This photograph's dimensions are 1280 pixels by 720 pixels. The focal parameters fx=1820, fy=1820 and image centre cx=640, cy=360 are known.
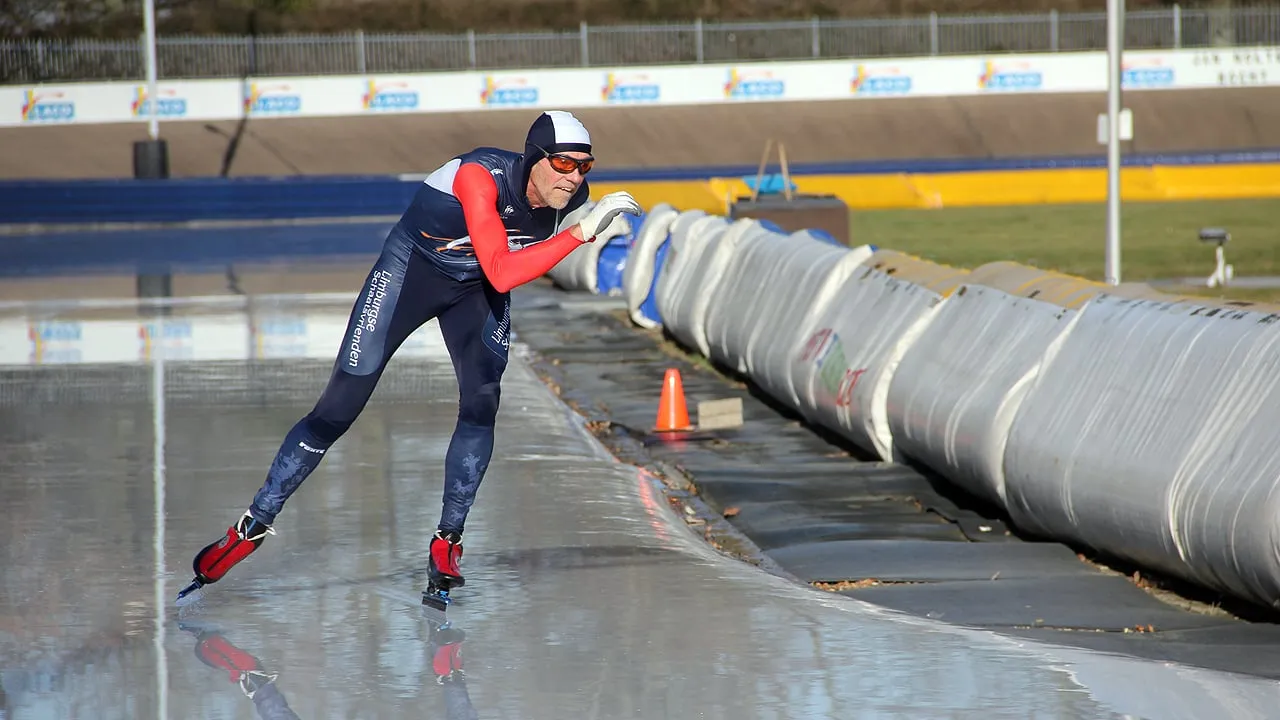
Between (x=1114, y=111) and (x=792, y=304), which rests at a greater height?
(x=1114, y=111)

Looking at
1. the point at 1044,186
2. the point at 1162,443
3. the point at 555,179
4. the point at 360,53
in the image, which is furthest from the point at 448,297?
the point at 360,53

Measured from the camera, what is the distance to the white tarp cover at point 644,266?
57.4 ft

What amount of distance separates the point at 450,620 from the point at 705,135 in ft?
161

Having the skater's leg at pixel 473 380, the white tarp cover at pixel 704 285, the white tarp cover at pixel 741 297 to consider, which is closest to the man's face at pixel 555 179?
the skater's leg at pixel 473 380

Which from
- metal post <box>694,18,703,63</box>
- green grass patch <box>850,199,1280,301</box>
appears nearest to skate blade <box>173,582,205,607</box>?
green grass patch <box>850,199,1280,301</box>

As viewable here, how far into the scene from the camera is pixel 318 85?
53156mm

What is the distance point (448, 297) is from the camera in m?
6.47

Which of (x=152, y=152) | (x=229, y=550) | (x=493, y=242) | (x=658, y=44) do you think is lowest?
(x=229, y=550)

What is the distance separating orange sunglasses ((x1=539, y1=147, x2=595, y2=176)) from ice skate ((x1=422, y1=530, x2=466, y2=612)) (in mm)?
1421

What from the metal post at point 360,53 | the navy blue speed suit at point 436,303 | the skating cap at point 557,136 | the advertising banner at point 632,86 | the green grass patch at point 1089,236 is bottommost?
the green grass patch at point 1089,236

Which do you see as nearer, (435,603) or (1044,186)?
(435,603)

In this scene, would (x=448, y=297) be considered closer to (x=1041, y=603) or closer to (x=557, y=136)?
(x=557, y=136)

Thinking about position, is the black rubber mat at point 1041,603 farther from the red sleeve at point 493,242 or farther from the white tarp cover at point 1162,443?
the red sleeve at point 493,242

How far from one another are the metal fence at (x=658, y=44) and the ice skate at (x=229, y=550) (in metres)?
48.7
